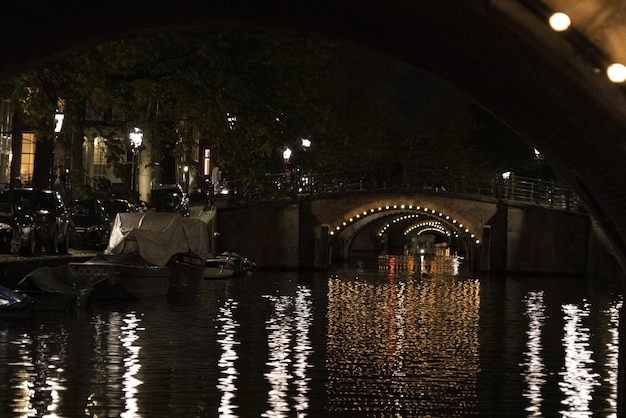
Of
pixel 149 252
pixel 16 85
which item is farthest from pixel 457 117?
pixel 16 85

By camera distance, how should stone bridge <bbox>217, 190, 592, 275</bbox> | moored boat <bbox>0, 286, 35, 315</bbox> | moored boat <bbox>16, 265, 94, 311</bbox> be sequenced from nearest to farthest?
moored boat <bbox>0, 286, 35, 315</bbox> → moored boat <bbox>16, 265, 94, 311</bbox> → stone bridge <bbox>217, 190, 592, 275</bbox>

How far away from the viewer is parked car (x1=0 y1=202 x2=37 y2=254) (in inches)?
1471

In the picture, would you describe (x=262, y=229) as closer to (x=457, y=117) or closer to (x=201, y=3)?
(x=457, y=117)

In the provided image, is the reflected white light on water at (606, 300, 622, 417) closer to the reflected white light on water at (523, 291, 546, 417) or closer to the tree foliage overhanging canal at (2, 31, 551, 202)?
the reflected white light on water at (523, 291, 546, 417)

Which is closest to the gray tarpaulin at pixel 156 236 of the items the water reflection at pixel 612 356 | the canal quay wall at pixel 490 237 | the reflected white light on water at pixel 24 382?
the water reflection at pixel 612 356

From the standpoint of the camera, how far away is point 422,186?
68.1 metres

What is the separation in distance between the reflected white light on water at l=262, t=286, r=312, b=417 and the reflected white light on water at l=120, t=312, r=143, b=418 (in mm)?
1734

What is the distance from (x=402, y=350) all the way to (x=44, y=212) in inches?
705

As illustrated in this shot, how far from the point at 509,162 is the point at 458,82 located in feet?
188

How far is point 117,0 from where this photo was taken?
11281mm

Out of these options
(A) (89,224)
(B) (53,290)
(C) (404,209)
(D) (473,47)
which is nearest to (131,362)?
(B) (53,290)

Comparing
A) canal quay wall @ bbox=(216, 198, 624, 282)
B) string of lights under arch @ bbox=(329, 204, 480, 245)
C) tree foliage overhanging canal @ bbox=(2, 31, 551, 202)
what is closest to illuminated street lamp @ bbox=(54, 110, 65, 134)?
tree foliage overhanging canal @ bbox=(2, 31, 551, 202)

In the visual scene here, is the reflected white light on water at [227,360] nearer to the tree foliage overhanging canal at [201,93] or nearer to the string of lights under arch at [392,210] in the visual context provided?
the tree foliage overhanging canal at [201,93]

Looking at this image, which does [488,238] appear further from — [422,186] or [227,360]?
[227,360]
